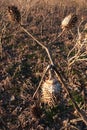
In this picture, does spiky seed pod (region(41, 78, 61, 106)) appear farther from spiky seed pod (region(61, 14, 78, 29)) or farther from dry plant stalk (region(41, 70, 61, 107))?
spiky seed pod (region(61, 14, 78, 29))

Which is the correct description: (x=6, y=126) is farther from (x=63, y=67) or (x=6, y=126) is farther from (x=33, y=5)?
(x=33, y=5)

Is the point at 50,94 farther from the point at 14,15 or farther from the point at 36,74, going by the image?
the point at 36,74

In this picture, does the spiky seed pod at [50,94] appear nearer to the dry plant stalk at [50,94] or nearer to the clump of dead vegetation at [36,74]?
the dry plant stalk at [50,94]

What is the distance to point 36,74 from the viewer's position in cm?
612

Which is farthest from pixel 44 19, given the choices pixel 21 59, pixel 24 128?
Answer: pixel 24 128

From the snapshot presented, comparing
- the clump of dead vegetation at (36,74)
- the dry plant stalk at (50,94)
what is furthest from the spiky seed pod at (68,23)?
the clump of dead vegetation at (36,74)

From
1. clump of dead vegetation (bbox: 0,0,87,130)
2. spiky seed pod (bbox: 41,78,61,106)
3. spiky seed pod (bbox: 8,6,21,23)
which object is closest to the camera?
spiky seed pod (bbox: 41,78,61,106)

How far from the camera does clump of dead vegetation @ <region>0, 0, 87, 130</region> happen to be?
5.21 meters

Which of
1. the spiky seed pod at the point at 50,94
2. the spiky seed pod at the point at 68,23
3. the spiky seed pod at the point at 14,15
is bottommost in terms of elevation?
the spiky seed pod at the point at 50,94

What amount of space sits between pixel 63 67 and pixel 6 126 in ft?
6.10

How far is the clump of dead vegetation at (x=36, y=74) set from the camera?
5211 millimetres

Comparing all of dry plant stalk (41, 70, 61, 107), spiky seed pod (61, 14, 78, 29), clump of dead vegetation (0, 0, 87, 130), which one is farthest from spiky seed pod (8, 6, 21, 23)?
clump of dead vegetation (0, 0, 87, 130)

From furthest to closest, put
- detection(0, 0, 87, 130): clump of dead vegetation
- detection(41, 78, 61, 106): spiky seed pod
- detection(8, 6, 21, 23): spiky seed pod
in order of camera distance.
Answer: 1. detection(0, 0, 87, 130): clump of dead vegetation
2. detection(8, 6, 21, 23): spiky seed pod
3. detection(41, 78, 61, 106): spiky seed pod

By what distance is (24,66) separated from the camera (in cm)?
639
